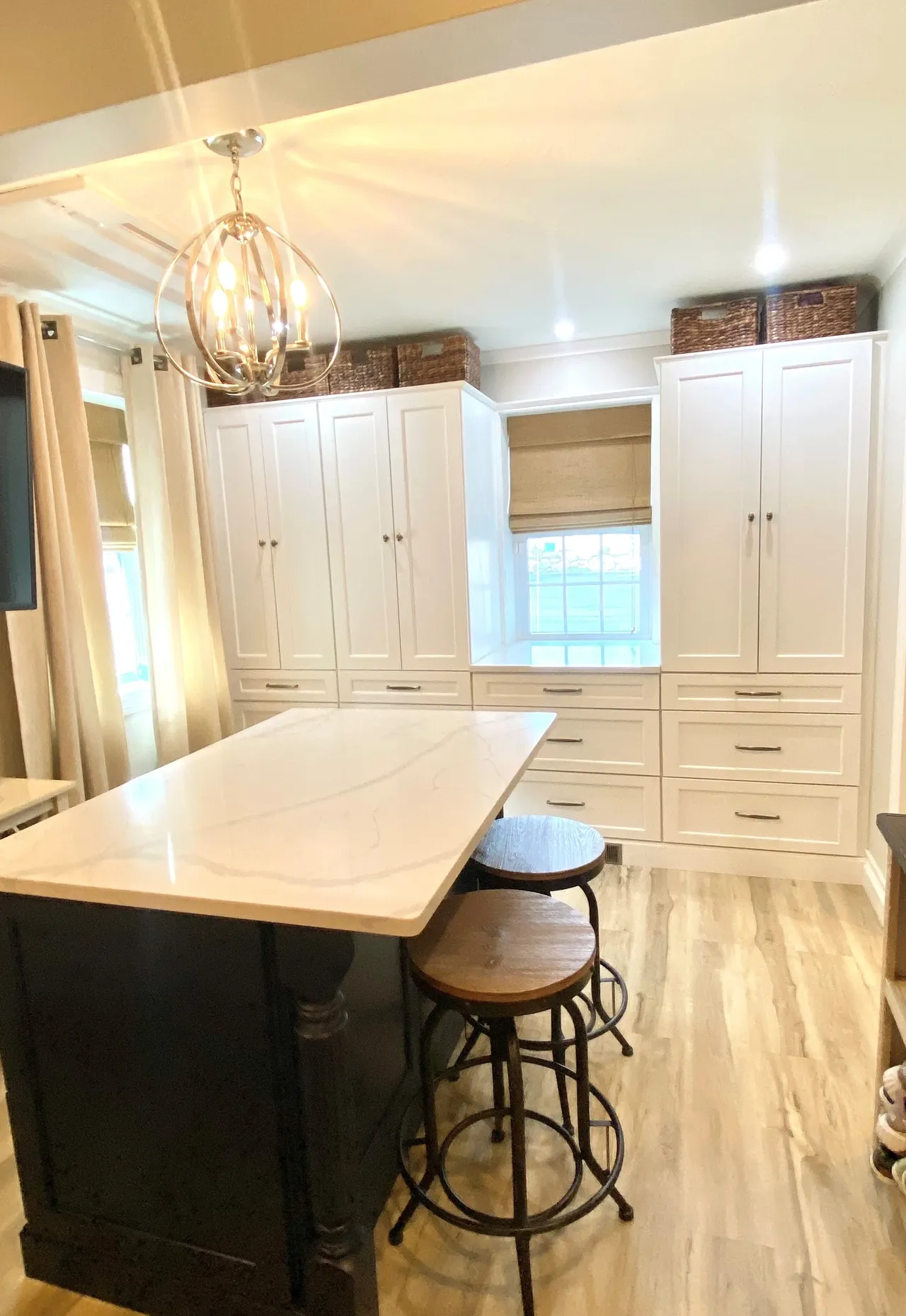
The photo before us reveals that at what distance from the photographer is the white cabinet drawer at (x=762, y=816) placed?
3113 millimetres

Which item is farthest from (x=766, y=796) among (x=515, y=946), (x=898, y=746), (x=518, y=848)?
(x=515, y=946)

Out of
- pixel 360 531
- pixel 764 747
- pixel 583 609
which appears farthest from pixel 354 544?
pixel 764 747

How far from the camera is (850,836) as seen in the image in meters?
3.10

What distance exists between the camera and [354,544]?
3590 millimetres

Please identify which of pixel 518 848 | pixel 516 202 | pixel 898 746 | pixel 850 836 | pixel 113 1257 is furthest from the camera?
pixel 850 836

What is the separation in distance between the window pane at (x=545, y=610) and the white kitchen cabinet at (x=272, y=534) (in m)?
1.10

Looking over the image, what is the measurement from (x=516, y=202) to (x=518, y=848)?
1801 millimetres

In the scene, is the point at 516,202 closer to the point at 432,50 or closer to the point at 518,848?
the point at 432,50

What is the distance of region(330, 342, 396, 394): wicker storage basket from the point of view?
11.4 ft

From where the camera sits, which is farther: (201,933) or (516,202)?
(516,202)

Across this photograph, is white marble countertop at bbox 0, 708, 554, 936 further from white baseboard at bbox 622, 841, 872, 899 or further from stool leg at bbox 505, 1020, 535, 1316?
white baseboard at bbox 622, 841, 872, 899

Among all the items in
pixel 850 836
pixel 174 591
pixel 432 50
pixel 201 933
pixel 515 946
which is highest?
pixel 432 50

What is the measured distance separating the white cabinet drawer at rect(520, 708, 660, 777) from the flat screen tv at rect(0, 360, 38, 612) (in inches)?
83.5

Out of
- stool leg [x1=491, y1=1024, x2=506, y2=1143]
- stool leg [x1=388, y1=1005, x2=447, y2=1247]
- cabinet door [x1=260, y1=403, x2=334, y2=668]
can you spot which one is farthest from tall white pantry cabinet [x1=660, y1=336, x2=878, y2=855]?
stool leg [x1=388, y1=1005, x2=447, y2=1247]
